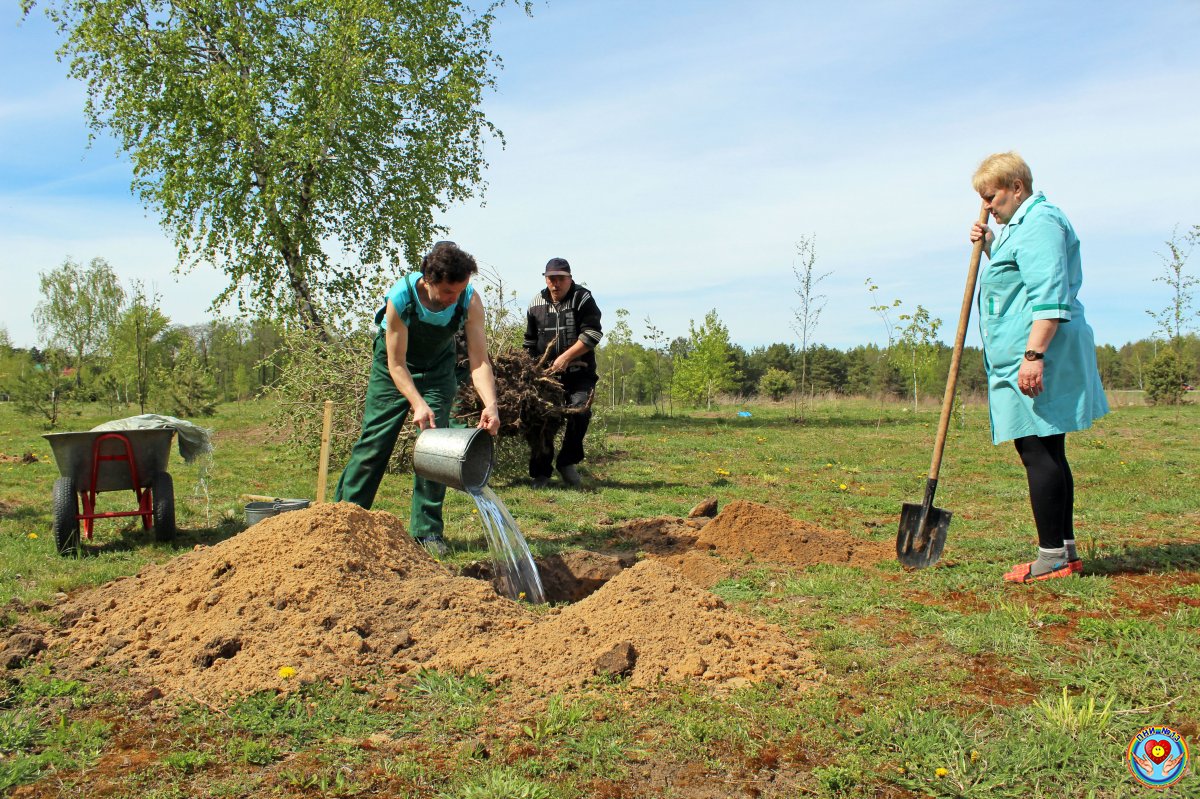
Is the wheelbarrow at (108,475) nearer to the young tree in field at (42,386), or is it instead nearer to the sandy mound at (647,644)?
the sandy mound at (647,644)

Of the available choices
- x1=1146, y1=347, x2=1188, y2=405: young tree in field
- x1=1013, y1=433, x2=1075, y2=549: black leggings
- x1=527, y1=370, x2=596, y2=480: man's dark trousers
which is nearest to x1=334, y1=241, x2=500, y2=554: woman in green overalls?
x1=1013, y1=433, x2=1075, y2=549: black leggings

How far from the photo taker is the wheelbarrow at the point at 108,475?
5.19 m

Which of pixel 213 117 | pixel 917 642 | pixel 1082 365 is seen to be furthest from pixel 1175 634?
pixel 213 117

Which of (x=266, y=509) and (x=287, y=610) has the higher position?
(x=266, y=509)

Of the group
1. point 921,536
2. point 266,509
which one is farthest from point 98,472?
point 921,536

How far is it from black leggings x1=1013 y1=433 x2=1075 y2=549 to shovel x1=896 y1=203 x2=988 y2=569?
0.45 m

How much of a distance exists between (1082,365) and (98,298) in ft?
131

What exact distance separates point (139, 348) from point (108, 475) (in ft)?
53.6

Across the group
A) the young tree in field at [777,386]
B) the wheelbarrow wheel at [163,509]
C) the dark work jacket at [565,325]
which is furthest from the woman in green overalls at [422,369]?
the young tree in field at [777,386]

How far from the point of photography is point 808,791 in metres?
2.22

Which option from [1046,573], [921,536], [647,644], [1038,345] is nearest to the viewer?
[647,644]

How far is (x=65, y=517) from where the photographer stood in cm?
516
